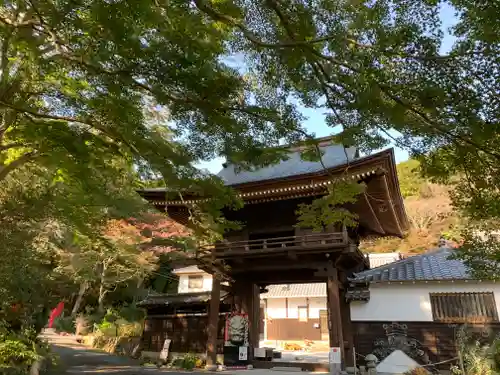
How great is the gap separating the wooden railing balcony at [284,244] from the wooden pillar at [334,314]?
1055mm

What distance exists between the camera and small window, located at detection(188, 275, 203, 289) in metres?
27.4

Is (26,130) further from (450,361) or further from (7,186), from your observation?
(450,361)

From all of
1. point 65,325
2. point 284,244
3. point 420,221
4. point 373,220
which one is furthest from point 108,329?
point 420,221

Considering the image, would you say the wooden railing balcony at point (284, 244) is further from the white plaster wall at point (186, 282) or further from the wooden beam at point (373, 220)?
the white plaster wall at point (186, 282)

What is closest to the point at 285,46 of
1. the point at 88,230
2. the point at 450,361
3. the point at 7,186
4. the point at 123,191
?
the point at 88,230

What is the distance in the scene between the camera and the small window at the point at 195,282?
90.0 feet

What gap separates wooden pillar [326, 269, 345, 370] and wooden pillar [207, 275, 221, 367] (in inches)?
138

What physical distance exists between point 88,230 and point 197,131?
383cm

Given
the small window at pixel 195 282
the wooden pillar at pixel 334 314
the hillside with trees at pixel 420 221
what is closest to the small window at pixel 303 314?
the hillside with trees at pixel 420 221

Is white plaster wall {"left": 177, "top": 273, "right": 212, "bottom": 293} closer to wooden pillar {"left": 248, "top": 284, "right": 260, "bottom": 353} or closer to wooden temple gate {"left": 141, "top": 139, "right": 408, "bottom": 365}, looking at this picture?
wooden temple gate {"left": 141, "top": 139, "right": 408, "bottom": 365}

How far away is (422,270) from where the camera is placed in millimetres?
12320

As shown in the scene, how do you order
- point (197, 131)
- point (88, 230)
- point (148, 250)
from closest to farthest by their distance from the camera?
point (197, 131) < point (88, 230) < point (148, 250)

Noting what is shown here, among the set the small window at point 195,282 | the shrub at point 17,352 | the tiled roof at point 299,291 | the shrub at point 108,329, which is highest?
the small window at point 195,282

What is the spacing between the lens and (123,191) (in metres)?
9.84
